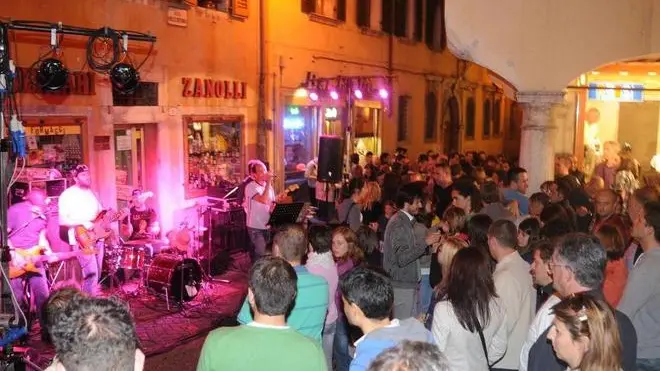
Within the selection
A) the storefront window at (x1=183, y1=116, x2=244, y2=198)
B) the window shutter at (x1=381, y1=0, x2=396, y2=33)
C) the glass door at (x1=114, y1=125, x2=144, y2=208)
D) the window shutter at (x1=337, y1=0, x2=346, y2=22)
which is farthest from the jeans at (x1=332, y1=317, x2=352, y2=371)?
the window shutter at (x1=381, y1=0, x2=396, y2=33)

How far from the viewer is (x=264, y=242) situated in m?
10.9

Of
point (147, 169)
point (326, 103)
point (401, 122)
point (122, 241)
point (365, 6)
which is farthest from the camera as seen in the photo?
point (401, 122)

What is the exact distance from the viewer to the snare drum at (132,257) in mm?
9375

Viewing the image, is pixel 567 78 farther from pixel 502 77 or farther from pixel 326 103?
pixel 326 103

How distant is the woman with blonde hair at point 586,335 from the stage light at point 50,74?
7.19 meters

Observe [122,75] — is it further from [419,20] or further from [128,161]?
[419,20]

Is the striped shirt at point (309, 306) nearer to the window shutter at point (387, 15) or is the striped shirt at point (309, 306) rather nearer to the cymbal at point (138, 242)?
the cymbal at point (138, 242)

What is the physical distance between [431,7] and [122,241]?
16.6 m

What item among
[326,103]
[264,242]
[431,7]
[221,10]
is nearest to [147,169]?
[264,242]

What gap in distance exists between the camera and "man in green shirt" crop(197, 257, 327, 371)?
10.8 feet

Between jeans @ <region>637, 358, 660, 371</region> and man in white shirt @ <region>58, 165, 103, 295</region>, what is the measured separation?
22.0 ft

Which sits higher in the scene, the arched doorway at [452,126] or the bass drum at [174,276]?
the arched doorway at [452,126]

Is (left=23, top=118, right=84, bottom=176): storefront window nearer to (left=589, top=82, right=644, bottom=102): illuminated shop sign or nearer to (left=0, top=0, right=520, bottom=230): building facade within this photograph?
(left=0, top=0, right=520, bottom=230): building facade

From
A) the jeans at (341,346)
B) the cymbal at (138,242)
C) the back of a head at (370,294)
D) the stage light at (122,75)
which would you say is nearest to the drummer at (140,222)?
the cymbal at (138,242)
